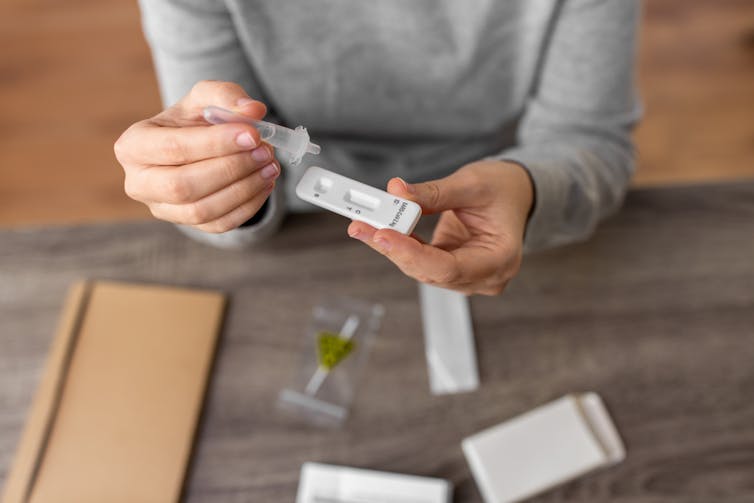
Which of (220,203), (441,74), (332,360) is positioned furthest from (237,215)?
(441,74)

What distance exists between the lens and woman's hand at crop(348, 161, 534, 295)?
50 centimetres

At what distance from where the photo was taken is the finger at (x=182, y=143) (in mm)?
478

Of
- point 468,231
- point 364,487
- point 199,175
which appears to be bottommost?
point 364,487

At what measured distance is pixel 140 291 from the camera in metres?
0.73

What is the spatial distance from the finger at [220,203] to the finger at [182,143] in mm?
31

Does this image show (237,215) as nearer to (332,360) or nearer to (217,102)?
(217,102)

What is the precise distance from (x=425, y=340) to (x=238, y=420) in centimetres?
22

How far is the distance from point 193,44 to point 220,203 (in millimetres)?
285

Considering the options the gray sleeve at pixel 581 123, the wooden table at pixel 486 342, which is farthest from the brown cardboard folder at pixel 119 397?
the gray sleeve at pixel 581 123

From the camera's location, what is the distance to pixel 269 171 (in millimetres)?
520

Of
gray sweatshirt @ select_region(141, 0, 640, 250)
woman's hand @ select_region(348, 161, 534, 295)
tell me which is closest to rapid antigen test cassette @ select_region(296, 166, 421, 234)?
woman's hand @ select_region(348, 161, 534, 295)

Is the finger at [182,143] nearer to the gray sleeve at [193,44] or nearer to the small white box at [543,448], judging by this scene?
the gray sleeve at [193,44]

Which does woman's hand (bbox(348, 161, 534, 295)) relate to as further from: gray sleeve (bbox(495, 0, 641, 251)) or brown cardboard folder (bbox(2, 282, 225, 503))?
brown cardboard folder (bbox(2, 282, 225, 503))

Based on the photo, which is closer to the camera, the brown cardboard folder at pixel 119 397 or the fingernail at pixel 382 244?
the fingernail at pixel 382 244
